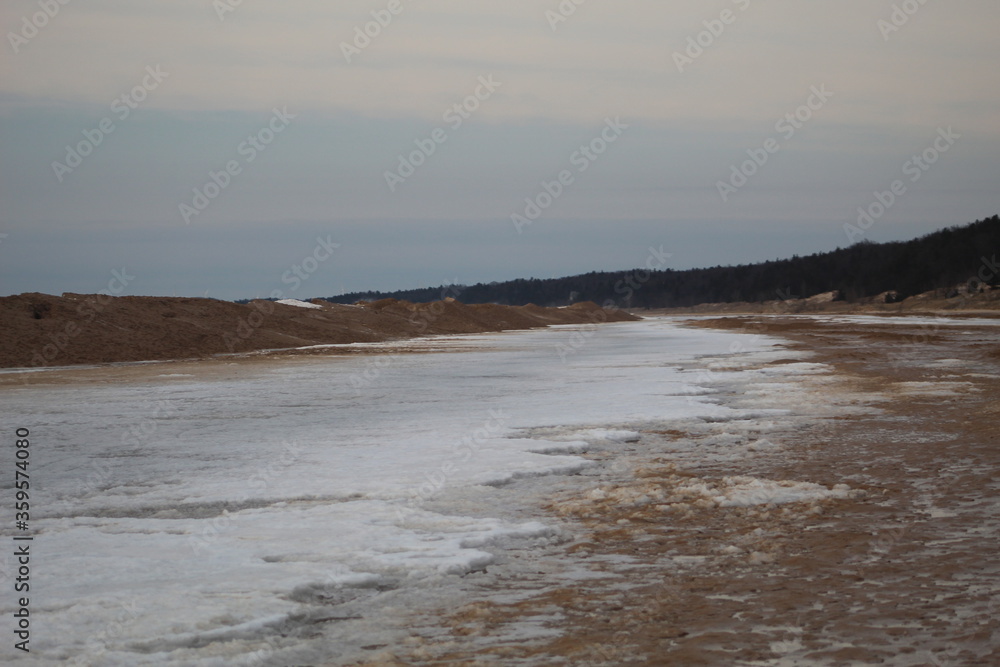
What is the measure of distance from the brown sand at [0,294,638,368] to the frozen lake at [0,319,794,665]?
1187 cm

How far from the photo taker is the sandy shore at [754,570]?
408cm

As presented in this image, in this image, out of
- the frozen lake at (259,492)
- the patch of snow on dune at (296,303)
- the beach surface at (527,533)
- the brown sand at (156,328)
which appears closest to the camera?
the beach surface at (527,533)

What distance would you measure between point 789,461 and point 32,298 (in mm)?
31828

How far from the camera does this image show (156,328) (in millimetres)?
34188

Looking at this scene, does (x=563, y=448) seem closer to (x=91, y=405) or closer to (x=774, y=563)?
Answer: (x=774, y=563)

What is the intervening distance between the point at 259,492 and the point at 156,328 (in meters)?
28.6

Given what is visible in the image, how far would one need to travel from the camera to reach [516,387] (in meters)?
18.2

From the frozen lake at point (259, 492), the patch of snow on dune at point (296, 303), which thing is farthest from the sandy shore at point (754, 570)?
the patch of snow on dune at point (296, 303)

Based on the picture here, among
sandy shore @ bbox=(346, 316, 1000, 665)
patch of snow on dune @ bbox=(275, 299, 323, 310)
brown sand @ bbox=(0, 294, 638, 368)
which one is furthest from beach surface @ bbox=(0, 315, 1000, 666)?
patch of snow on dune @ bbox=(275, 299, 323, 310)

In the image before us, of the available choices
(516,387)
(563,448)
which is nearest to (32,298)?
(516,387)

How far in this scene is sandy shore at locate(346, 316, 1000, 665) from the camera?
4082 mm

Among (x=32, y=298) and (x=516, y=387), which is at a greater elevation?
(x=32, y=298)

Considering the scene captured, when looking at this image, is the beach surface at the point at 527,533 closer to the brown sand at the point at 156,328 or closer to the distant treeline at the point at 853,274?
the brown sand at the point at 156,328

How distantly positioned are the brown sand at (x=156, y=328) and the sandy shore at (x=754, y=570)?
25.0 m
